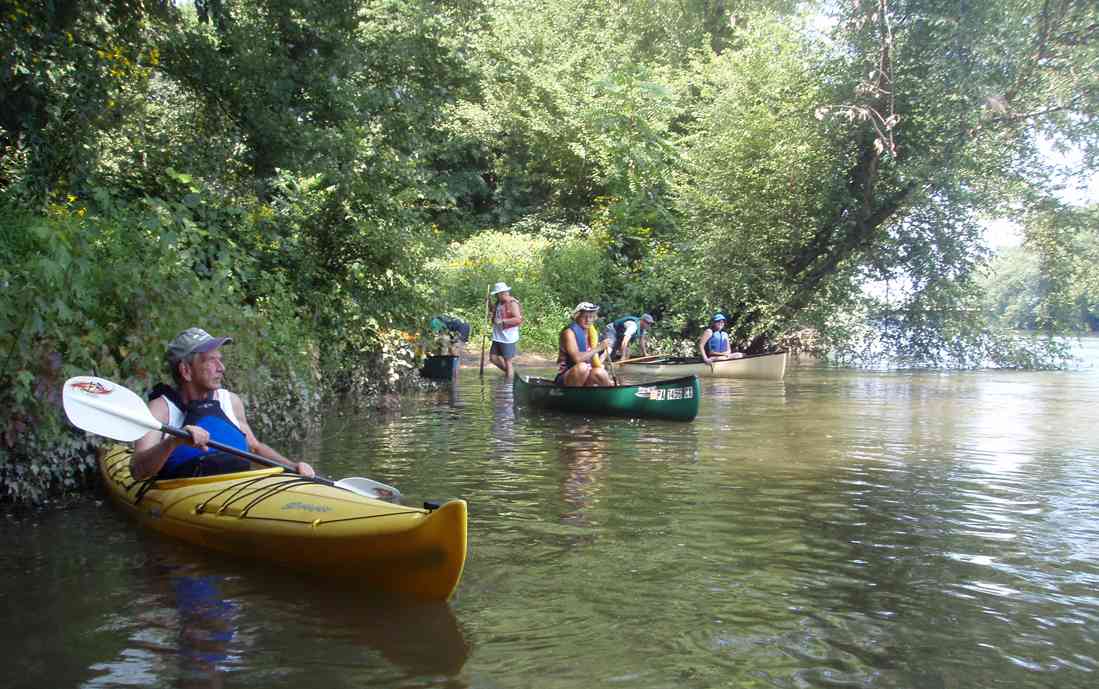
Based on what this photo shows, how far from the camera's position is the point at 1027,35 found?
57.0 ft

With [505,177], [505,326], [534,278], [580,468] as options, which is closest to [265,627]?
[580,468]

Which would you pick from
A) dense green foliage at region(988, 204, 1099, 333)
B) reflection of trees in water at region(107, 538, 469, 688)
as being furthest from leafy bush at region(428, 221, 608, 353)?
reflection of trees in water at region(107, 538, 469, 688)

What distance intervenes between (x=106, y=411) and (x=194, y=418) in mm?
468

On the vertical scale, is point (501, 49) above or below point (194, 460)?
above

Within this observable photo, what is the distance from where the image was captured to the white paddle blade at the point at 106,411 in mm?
5305

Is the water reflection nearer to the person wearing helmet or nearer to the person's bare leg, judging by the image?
the person's bare leg

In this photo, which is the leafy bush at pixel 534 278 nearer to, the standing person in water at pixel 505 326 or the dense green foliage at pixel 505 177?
the dense green foliage at pixel 505 177

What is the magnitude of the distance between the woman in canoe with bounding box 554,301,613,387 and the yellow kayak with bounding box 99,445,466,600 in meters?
6.99

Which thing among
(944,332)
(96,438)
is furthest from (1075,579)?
(944,332)

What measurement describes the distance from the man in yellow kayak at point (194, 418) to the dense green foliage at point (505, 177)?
111 cm

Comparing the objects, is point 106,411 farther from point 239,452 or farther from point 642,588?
point 642,588

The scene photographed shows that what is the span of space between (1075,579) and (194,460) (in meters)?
5.03

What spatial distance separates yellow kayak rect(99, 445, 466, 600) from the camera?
4.53 meters

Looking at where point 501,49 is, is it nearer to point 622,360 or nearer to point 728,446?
point 622,360
